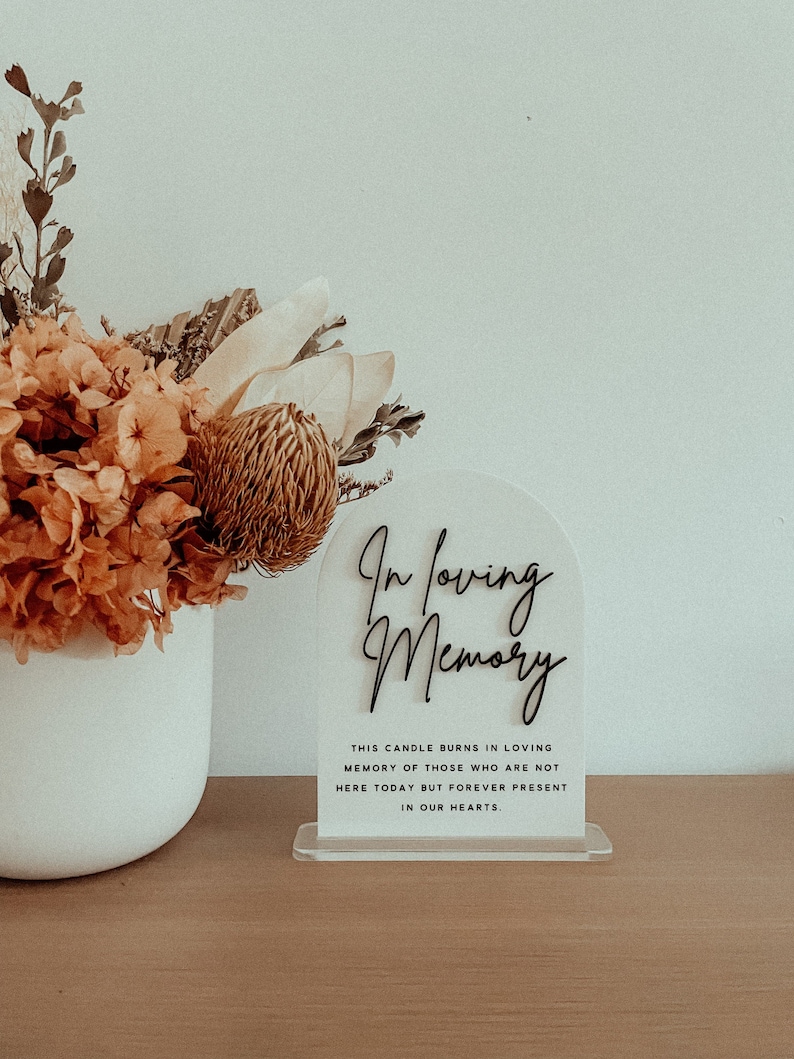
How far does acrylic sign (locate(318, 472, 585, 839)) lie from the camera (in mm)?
680

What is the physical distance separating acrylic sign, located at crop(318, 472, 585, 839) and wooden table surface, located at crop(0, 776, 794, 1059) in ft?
0.15

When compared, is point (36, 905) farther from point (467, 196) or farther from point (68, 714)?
point (467, 196)

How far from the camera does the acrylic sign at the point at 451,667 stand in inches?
26.8

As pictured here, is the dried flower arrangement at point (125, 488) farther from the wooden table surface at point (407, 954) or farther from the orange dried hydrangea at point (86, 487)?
the wooden table surface at point (407, 954)

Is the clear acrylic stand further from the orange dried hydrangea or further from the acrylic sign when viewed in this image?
the orange dried hydrangea

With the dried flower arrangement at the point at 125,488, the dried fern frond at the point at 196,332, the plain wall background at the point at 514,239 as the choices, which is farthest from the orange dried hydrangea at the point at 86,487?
the plain wall background at the point at 514,239

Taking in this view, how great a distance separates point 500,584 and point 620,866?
0.23 meters

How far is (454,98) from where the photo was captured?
2.66 ft

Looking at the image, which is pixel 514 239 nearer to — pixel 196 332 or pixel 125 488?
pixel 196 332

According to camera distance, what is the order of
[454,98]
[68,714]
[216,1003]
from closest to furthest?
[216,1003]
[68,714]
[454,98]

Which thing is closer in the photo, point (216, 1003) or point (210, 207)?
point (216, 1003)

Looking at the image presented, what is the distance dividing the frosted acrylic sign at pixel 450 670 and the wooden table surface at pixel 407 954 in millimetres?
45

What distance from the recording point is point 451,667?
685 mm

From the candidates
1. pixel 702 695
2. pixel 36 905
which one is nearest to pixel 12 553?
pixel 36 905
